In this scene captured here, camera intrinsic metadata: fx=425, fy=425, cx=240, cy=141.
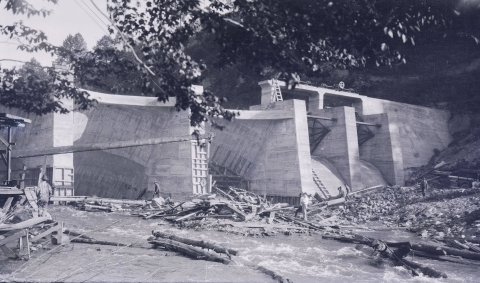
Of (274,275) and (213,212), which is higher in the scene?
(213,212)

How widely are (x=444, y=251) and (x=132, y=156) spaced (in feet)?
68.8

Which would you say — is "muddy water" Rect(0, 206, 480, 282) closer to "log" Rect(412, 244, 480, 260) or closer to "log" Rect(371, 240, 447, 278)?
"log" Rect(371, 240, 447, 278)

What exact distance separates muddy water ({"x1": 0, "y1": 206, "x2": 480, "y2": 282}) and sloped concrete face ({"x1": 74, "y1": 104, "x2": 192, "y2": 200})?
10016 millimetres

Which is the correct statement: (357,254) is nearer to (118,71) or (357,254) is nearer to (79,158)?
(118,71)

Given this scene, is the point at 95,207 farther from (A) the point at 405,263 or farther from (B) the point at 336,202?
(A) the point at 405,263

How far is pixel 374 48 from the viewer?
21.7 ft

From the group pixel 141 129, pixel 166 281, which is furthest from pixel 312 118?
pixel 166 281

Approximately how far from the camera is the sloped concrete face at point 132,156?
83.9 feet

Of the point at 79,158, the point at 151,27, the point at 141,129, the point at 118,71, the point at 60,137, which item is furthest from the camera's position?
the point at 79,158

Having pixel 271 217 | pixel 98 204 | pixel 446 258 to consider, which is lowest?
pixel 446 258

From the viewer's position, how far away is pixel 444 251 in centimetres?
1259

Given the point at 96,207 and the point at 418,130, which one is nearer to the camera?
the point at 96,207

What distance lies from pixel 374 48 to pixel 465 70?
44.6 meters

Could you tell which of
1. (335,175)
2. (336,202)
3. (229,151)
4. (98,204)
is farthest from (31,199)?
(335,175)
